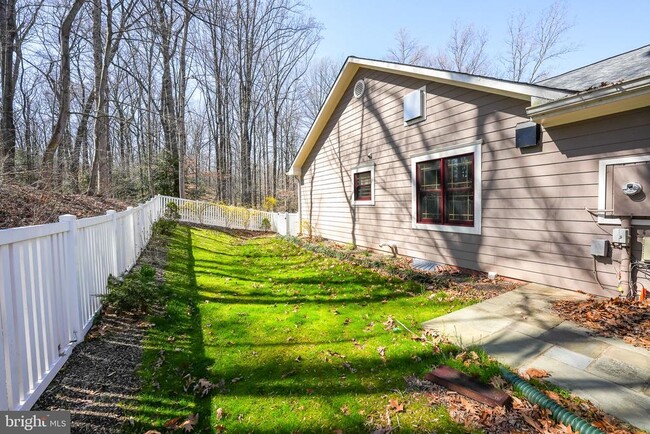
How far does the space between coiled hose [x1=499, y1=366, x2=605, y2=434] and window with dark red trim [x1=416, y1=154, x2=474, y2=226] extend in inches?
150

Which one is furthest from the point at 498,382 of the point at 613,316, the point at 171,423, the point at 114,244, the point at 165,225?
the point at 165,225

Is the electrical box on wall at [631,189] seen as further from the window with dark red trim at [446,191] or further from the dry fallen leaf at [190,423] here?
the dry fallen leaf at [190,423]

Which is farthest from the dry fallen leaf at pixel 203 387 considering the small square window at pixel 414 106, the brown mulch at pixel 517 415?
the small square window at pixel 414 106

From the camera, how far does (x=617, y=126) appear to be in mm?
3955

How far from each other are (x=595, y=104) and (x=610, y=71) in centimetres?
152

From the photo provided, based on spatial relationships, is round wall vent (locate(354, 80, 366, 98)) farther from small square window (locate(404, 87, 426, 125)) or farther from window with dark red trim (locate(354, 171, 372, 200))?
window with dark red trim (locate(354, 171, 372, 200))

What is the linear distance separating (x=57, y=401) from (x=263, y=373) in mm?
1534

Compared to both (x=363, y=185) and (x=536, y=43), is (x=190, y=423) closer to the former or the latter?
(x=363, y=185)

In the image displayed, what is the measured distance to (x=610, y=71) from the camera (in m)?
4.68

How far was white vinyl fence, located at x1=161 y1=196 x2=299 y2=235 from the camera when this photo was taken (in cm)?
1394

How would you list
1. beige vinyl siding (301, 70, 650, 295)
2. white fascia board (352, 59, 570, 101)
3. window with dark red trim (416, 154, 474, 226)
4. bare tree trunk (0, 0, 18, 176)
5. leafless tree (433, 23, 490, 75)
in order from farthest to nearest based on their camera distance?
leafless tree (433, 23, 490, 75)
bare tree trunk (0, 0, 18, 176)
window with dark red trim (416, 154, 474, 226)
white fascia board (352, 59, 570, 101)
beige vinyl siding (301, 70, 650, 295)

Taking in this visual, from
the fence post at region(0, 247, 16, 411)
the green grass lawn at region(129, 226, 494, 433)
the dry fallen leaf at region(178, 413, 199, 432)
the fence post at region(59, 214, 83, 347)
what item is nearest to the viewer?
the fence post at region(0, 247, 16, 411)

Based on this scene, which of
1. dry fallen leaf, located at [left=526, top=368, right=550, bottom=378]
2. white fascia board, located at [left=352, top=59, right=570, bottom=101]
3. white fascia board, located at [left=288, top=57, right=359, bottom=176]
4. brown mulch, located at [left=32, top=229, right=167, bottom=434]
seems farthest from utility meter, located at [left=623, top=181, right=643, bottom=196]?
white fascia board, located at [left=288, top=57, right=359, bottom=176]

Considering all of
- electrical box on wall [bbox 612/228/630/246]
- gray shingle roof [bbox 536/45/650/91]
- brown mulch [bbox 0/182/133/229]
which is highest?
gray shingle roof [bbox 536/45/650/91]
